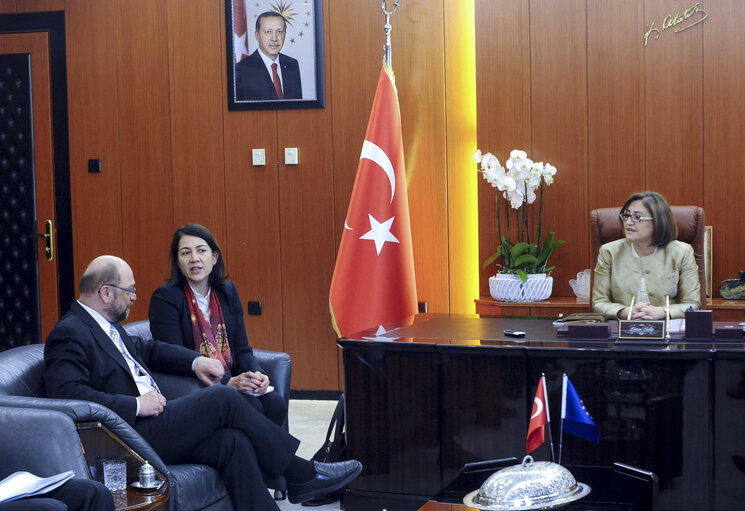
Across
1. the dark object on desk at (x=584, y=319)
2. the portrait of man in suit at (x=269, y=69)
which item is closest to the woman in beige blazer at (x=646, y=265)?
the dark object on desk at (x=584, y=319)

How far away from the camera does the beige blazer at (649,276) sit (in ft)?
12.4

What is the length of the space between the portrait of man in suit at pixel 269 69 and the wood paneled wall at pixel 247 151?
120mm

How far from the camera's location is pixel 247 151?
568 centimetres

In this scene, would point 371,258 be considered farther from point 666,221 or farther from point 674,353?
point 674,353

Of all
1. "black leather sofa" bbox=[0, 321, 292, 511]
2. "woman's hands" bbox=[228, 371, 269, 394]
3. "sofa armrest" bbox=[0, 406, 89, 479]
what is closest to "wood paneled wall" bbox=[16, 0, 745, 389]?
"woman's hands" bbox=[228, 371, 269, 394]

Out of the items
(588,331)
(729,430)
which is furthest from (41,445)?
(729,430)

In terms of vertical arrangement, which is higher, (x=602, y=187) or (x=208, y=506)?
(x=602, y=187)

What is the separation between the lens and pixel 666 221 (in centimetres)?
378

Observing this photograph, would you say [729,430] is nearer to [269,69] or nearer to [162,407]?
[162,407]

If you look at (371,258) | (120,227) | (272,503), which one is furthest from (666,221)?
(120,227)

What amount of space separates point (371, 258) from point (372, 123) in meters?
0.75

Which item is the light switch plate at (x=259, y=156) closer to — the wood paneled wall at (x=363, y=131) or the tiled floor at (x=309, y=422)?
the wood paneled wall at (x=363, y=131)

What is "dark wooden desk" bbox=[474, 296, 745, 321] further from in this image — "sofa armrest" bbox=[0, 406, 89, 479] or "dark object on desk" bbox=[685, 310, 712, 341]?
"sofa armrest" bbox=[0, 406, 89, 479]

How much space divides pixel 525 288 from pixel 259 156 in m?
1.92
